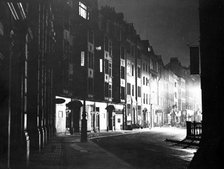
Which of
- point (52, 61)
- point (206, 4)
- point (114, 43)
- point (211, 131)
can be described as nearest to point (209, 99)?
point (211, 131)

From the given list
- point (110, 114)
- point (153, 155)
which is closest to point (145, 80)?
point (110, 114)

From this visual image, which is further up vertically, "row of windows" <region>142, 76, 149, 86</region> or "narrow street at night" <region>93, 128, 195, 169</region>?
"row of windows" <region>142, 76, 149, 86</region>

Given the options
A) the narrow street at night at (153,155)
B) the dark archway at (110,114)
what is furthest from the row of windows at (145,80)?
the narrow street at night at (153,155)

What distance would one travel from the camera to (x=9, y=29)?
8125 mm

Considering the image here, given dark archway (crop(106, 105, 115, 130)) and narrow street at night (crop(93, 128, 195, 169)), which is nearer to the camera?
narrow street at night (crop(93, 128, 195, 169))

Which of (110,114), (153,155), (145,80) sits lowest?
(153,155)

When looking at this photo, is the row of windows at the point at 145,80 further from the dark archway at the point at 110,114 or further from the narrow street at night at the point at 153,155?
the narrow street at night at the point at 153,155

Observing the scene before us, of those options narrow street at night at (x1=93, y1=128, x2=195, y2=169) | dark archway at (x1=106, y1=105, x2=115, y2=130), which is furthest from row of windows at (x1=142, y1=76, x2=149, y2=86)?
narrow street at night at (x1=93, y1=128, x2=195, y2=169)

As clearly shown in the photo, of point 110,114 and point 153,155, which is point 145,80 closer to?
point 110,114

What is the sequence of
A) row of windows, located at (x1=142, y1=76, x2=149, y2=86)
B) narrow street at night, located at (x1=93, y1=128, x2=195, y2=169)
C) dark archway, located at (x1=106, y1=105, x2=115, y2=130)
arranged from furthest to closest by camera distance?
row of windows, located at (x1=142, y1=76, x2=149, y2=86)
dark archway, located at (x1=106, y1=105, x2=115, y2=130)
narrow street at night, located at (x1=93, y1=128, x2=195, y2=169)

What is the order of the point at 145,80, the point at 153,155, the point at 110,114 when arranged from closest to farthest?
1. the point at 153,155
2. the point at 110,114
3. the point at 145,80

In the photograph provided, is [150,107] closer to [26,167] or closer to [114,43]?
[114,43]

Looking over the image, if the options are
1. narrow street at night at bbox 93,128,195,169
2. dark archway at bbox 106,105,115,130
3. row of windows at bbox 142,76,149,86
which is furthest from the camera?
row of windows at bbox 142,76,149,86

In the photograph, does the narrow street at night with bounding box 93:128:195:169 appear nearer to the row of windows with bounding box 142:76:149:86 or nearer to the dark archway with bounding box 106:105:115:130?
the dark archway with bounding box 106:105:115:130
